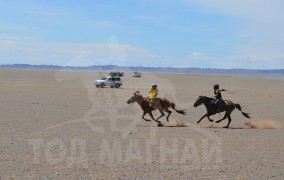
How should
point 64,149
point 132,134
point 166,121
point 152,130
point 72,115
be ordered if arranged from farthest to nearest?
point 72,115 < point 166,121 < point 152,130 < point 132,134 < point 64,149

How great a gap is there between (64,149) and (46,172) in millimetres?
2887

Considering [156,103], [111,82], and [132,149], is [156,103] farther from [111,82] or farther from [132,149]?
[111,82]

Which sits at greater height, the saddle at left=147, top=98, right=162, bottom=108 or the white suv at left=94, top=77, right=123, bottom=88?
the saddle at left=147, top=98, right=162, bottom=108

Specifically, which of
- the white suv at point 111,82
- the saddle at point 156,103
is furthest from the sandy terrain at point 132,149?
the white suv at point 111,82

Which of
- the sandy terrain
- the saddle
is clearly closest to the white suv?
the sandy terrain

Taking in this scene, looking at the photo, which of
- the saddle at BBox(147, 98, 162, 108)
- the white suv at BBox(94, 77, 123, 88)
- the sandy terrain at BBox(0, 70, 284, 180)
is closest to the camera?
the sandy terrain at BBox(0, 70, 284, 180)

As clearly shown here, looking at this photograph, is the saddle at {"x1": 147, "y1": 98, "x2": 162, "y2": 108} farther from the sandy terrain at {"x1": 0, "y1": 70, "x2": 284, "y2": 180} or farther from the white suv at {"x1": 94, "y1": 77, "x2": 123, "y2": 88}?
the white suv at {"x1": 94, "y1": 77, "x2": 123, "y2": 88}

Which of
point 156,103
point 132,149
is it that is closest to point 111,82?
point 156,103

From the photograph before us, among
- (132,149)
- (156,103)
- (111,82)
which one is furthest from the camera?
(111,82)

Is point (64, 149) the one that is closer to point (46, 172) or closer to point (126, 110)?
point (46, 172)

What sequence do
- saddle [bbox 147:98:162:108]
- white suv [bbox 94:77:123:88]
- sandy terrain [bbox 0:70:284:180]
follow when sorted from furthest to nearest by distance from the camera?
1. white suv [bbox 94:77:123:88]
2. saddle [bbox 147:98:162:108]
3. sandy terrain [bbox 0:70:284:180]

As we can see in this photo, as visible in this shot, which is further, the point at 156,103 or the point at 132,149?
the point at 156,103

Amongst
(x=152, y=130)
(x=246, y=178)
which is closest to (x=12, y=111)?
(x=152, y=130)

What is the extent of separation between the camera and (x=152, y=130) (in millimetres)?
19016
